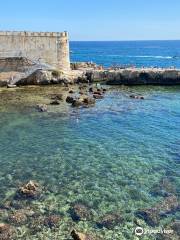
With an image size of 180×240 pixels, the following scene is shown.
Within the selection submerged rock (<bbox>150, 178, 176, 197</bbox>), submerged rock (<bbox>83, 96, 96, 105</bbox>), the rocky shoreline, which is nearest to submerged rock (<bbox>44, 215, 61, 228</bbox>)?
the rocky shoreline

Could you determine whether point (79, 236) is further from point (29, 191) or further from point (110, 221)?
point (29, 191)

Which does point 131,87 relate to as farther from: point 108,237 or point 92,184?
point 108,237

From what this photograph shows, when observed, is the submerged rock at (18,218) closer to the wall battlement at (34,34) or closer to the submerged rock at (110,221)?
the submerged rock at (110,221)

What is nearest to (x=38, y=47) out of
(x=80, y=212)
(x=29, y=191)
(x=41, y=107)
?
(x=41, y=107)

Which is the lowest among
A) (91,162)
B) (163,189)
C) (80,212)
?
(80,212)

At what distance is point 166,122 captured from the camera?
106 ft

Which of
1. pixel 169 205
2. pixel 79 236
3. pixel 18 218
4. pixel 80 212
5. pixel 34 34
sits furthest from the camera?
pixel 34 34

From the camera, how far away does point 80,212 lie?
53.5ft

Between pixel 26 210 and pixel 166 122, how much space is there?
60.9 ft

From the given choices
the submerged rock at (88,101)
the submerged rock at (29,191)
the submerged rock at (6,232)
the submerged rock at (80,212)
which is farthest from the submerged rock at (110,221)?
the submerged rock at (88,101)

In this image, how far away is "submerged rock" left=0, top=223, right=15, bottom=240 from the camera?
47.6 ft

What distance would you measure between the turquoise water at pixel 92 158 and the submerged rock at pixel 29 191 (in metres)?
0.40

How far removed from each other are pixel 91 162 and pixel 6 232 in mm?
8489

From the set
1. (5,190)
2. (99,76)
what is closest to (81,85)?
(99,76)
